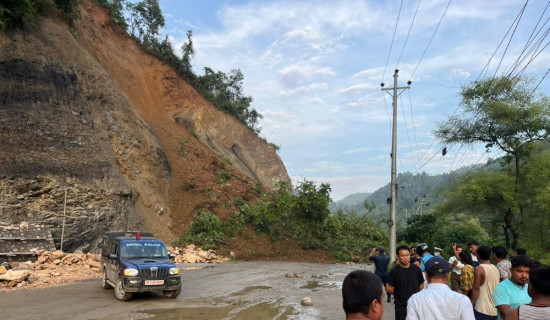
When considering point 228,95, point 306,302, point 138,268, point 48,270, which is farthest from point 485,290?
point 228,95

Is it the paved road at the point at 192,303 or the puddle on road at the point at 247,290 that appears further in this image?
the puddle on road at the point at 247,290

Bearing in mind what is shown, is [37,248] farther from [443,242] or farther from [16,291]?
[443,242]

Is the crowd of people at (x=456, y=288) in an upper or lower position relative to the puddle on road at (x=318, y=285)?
upper

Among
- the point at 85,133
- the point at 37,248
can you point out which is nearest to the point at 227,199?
the point at 85,133

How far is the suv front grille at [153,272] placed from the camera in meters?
11.4

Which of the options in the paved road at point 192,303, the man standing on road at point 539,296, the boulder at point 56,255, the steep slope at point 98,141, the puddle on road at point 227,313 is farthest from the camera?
the steep slope at point 98,141

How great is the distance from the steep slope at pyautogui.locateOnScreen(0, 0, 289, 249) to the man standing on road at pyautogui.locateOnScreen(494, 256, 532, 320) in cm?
2114

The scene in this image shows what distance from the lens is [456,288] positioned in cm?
824

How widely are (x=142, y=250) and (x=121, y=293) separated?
1451 millimetres

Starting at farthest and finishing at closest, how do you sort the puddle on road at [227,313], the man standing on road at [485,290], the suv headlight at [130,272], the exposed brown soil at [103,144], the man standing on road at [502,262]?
the exposed brown soil at [103,144]
the suv headlight at [130,272]
the puddle on road at [227,313]
the man standing on road at [502,262]
the man standing on road at [485,290]

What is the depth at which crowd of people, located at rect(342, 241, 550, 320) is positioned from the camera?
266 centimetres

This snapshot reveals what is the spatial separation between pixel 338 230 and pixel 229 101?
93.6 feet

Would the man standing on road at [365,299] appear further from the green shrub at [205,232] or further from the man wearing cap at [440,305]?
the green shrub at [205,232]

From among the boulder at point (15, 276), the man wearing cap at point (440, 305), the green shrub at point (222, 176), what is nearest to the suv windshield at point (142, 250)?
the boulder at point (15, 276)
